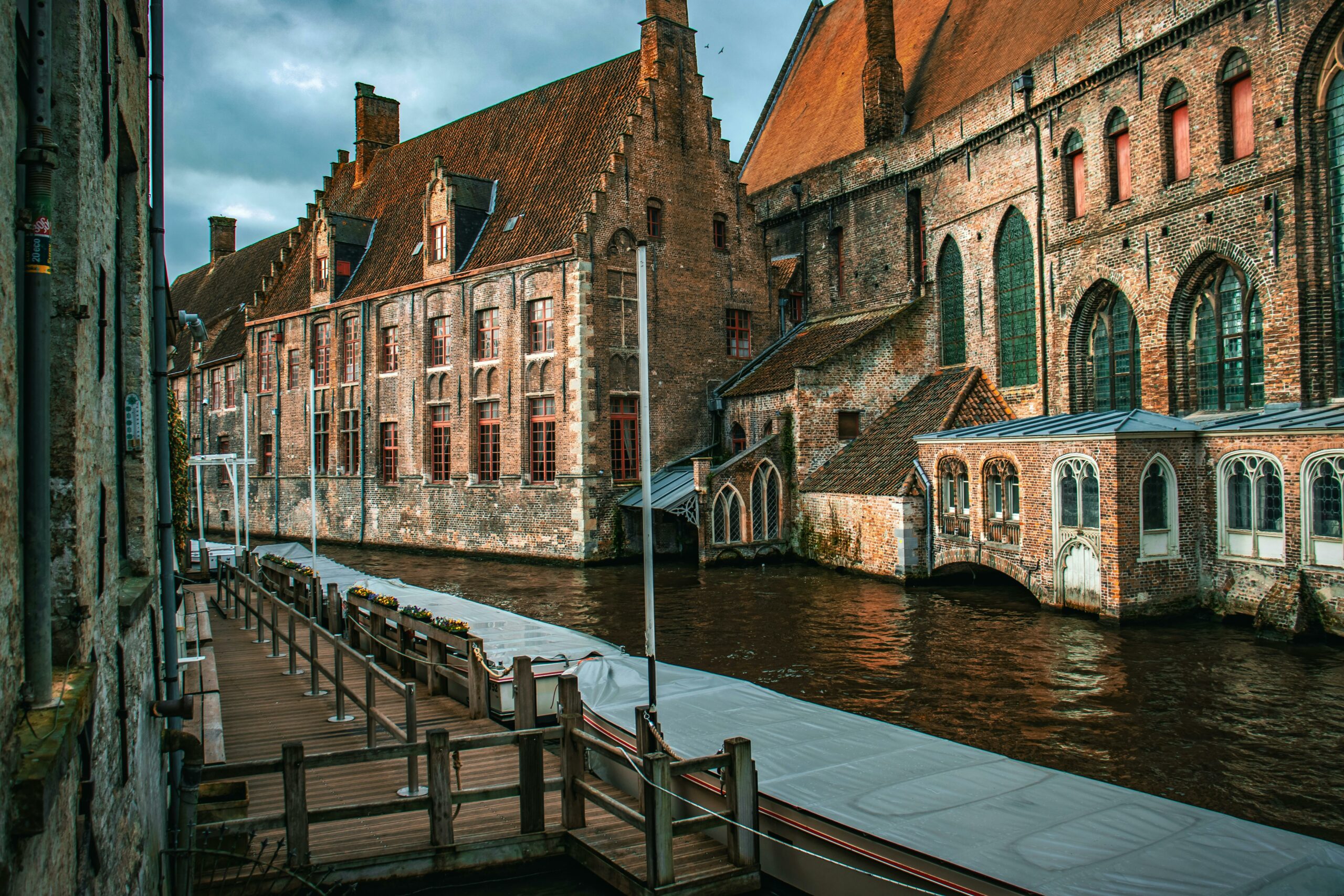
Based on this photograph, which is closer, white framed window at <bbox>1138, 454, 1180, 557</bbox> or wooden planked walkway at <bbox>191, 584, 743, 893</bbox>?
wooden planked walkway at <bbox>191, 584, 743, 893</bbox>

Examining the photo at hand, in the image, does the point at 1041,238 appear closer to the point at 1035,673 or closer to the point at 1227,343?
the point at 1227,343

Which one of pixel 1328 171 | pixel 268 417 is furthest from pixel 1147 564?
pixel 268 417

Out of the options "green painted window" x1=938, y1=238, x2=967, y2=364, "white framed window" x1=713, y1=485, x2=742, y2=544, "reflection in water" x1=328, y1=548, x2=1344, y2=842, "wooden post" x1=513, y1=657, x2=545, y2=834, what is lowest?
"reflection in water" x1=328, y1=548, x2=1344, y2=842

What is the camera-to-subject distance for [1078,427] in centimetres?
1675

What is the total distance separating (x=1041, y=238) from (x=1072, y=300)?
2.01 m

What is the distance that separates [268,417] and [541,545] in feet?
52.0

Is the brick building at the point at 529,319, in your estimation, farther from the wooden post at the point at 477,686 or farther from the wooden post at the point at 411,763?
the wooden post at the point at 411,763

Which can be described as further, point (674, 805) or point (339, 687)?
point (339, 687)

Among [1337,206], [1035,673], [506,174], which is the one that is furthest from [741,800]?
[506,174]

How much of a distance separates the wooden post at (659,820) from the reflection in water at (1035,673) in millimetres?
4354

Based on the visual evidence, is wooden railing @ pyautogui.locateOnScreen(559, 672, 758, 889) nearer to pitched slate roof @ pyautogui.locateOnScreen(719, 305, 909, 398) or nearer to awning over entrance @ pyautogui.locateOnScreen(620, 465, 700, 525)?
awning over entrance @ pyautogui.locateOnScreen(620, 465, 700, 525)

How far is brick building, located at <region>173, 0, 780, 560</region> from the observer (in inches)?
998

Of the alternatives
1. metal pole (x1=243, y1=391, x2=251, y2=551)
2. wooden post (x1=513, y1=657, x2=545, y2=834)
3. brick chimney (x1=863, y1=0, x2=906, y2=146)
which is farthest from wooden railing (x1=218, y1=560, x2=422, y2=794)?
brick chimney (x1=863, y1=0, x2=906, y2=146)

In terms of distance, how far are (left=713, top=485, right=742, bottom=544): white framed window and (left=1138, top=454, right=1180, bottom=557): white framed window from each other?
10.5 m
